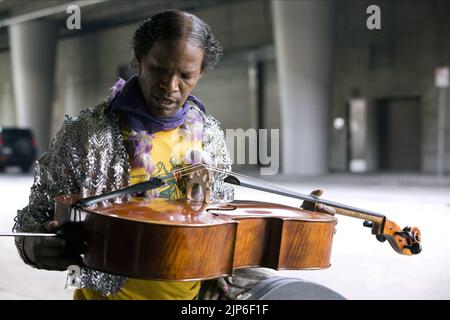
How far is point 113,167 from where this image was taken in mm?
1305

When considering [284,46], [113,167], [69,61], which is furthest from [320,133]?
[113,167]

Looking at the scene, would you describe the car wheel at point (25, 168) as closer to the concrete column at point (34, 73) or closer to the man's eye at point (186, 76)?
the concrete column at point (34, 73)

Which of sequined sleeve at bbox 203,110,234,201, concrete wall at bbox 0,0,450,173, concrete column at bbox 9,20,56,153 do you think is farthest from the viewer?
concrete column at bbox 9,20,56,153

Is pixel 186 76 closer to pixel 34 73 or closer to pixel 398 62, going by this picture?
pixel 398 62

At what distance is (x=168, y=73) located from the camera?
1269mm

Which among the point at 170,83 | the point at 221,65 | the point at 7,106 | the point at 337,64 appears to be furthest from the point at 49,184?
the point at 7,106

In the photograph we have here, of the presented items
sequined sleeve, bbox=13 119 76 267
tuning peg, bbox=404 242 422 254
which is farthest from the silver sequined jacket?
tuning peg, bbox=404 242 422 254

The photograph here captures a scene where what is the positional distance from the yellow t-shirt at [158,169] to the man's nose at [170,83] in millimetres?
129

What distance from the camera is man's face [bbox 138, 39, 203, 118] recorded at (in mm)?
1256

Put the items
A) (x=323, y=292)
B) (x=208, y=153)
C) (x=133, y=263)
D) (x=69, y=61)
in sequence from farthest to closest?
(x=69, y=61) < (x=208, y=153) < (x=323, y=292) < (x=133, y=263)

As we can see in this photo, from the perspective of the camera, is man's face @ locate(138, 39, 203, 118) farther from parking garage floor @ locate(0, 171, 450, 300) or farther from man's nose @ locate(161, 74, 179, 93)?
parking garage floor @ locate(0, 171, 450, 300)

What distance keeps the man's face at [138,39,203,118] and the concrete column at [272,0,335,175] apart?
8765 mm
